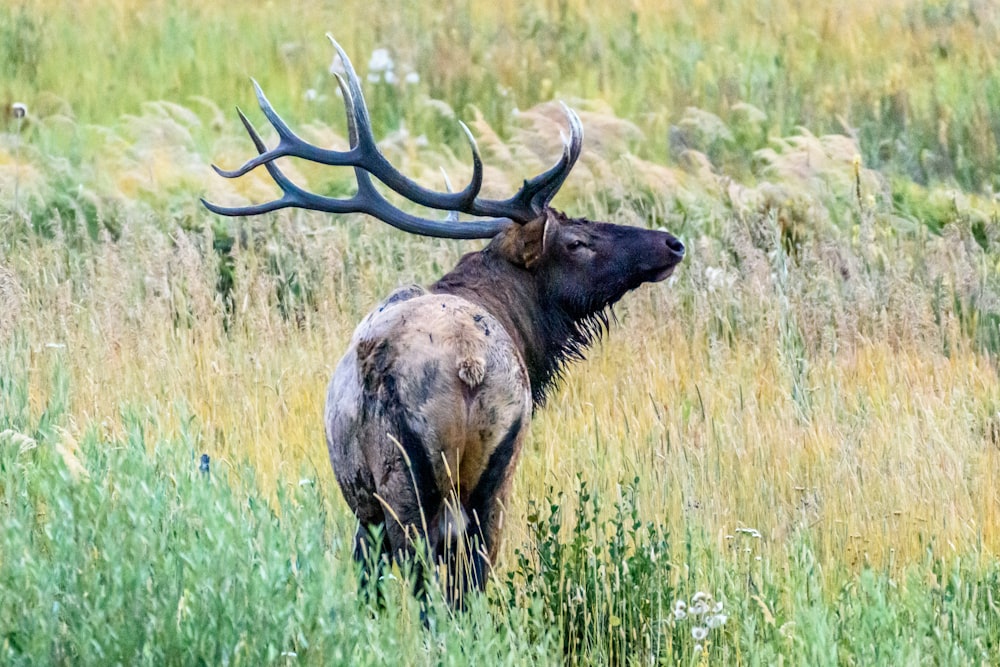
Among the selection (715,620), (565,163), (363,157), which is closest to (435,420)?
(715,620)

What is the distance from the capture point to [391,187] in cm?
569

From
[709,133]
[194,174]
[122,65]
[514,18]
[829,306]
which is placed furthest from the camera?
[514,18]

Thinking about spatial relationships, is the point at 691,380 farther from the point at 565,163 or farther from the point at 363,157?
the point at 363,157

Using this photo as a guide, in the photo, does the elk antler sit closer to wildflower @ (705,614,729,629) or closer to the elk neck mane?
the elk neck mane

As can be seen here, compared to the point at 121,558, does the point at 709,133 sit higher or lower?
higher

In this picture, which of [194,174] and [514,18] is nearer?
[194,174]

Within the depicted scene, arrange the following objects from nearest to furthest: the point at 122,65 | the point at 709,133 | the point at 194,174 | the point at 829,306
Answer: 1. the point at 829,306
2. the point at 194,174
3. the point at 709,133
4. the point at 122,65

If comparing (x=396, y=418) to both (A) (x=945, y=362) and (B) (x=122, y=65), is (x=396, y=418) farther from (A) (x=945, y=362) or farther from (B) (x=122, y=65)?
(B) (x=122, y=65)

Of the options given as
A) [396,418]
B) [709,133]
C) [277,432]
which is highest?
[709,133]

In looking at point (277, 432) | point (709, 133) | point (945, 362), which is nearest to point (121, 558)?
point (277, 432)

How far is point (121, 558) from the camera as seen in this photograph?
12.0 ft

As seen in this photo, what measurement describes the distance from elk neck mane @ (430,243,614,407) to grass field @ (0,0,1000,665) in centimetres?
46

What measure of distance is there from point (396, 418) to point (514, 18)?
35.7 feet

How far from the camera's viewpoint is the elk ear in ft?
18.6
